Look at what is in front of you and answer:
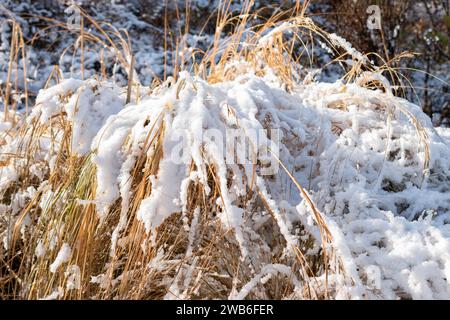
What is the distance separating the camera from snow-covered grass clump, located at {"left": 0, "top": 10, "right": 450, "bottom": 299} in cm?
150

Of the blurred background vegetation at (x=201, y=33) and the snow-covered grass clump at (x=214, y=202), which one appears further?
the blurred background vegetation at (x=201, y=33)

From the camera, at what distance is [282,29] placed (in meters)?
2.31

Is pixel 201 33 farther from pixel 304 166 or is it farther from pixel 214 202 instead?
pixel 214 202

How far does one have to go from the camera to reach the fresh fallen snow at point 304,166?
1496 millimetres

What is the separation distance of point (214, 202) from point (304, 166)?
1.20 ft

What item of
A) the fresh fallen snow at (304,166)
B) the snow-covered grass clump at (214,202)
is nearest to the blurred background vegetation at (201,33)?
the fresh fallen snow at (304,166)

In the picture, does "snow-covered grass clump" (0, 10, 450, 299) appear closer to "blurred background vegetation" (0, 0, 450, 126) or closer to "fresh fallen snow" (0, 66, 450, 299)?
"fresh fallen snow" (0, 66, 450, 299)

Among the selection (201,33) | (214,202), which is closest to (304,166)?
(214,202)

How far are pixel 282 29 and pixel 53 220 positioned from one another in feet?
3.98

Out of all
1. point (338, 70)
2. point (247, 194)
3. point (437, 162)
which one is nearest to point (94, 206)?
point (247, 194)

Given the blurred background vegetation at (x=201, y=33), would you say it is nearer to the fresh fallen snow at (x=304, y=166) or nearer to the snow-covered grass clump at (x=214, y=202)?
the fresh fallen snow at (x=304, y=166)

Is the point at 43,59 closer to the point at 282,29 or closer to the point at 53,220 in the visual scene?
the point at 282,29

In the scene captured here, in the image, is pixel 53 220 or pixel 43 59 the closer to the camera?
pixel 53 220
